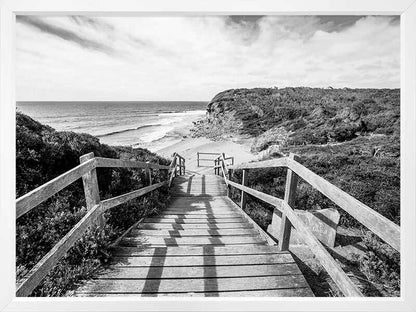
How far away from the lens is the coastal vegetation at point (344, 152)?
11.6 ft

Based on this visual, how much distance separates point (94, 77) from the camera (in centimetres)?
2745

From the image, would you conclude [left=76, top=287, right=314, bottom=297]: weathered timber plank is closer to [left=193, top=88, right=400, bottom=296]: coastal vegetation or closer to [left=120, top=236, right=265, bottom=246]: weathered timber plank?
[left=193, top=88, right=400, bottom=296]: coastal vegetation

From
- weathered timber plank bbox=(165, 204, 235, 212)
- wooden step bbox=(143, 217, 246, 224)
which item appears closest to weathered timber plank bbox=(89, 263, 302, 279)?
wooden step bbox=(143, 217, 246, 224)

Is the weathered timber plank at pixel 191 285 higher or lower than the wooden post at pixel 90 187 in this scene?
lower

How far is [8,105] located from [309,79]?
81.6ft

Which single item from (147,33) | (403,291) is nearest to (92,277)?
(403,291)

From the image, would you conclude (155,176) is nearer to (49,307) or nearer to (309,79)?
(49,307)

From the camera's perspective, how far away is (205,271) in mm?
2455

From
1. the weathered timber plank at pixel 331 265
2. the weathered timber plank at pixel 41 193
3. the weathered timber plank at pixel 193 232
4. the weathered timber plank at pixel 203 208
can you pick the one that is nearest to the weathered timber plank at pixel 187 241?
the weathered timber plank at pixel 193 232

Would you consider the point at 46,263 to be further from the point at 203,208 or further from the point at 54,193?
the point at 203,208

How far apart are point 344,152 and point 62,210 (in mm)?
10118

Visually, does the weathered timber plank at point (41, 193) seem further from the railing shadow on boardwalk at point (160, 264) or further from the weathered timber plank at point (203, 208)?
the weathered timber plank at point (203, 208)

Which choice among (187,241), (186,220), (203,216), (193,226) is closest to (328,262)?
(187,241)
